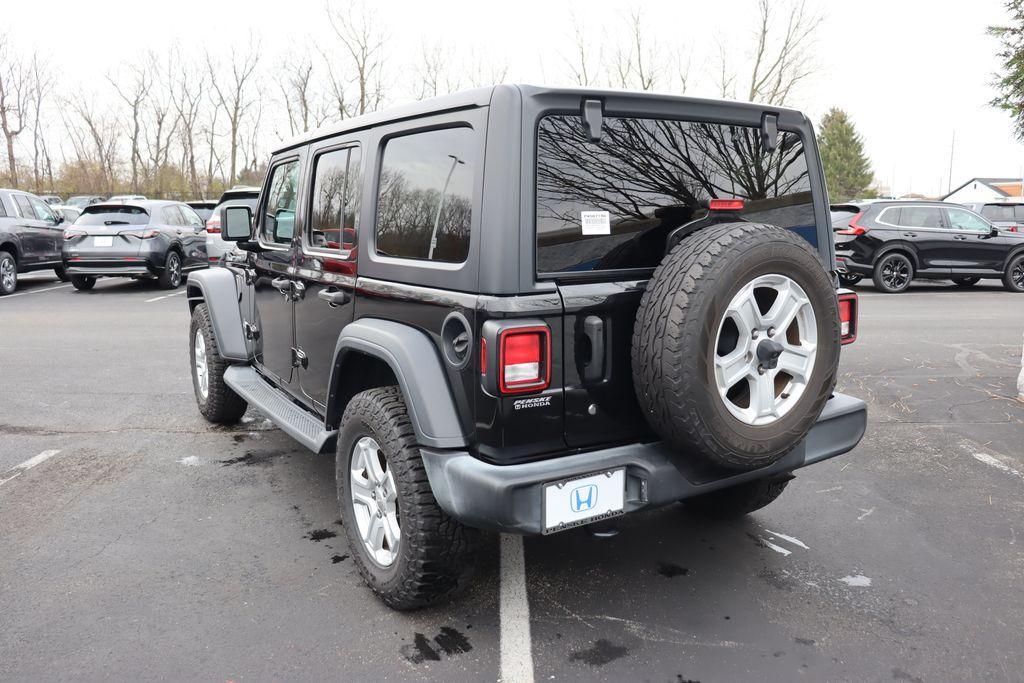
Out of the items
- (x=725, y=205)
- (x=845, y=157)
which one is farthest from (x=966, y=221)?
(x=845, y=157)

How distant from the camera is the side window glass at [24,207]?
13.3m

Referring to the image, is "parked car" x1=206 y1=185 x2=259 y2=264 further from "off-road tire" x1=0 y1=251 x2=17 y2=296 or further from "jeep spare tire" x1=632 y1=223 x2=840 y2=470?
"jeep spare tire" x1=632 y1=223 x2=840 y2=470

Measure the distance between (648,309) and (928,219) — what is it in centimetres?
1334

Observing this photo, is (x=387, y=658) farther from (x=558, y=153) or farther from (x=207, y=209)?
(x=207, y=209)

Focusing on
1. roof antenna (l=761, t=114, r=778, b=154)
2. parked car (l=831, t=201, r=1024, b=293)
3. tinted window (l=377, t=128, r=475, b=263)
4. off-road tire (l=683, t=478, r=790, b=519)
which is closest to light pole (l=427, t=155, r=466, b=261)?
tinted window (l=377, t=128, r=475, b=263)

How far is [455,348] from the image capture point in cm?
257

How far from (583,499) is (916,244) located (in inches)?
521

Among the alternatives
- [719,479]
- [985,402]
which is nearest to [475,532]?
[719,479]

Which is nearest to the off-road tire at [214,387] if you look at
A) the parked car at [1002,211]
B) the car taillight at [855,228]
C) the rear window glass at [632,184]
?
the rear window glass at [632,184]

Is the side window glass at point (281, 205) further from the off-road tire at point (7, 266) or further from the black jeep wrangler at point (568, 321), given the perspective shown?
the off-road tire at point (7, 266)

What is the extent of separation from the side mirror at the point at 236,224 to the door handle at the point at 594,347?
2.77m

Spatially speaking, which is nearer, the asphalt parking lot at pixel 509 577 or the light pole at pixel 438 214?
the asphalt parking lot at pixel 509 577

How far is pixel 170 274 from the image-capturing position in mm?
13734

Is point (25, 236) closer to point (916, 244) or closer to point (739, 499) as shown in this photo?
point (739, 499)
